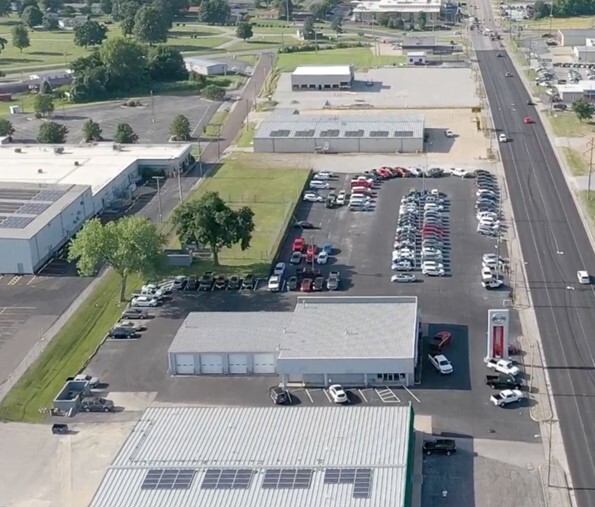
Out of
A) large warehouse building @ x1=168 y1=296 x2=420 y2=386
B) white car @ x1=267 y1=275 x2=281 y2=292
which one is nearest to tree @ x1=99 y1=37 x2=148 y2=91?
white car @ x1=267 y1=275 x2=281 y2=292

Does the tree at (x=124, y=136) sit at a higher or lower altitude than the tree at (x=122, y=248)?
lower

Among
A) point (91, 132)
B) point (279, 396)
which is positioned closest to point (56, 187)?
point (91, 132)

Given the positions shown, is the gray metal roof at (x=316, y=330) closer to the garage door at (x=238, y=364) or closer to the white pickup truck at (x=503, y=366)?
the garage door at (x=238, y=364)

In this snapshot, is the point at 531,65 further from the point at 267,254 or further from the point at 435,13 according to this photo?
the point at 267,254

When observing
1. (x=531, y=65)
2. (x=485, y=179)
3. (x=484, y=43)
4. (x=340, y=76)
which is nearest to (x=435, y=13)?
(x=484, y=43)

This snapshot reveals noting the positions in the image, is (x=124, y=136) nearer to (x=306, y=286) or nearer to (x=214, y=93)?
(x=214, y=93)

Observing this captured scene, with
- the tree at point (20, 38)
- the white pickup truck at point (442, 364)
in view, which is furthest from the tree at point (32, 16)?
the white pickup truck at point (442, 364)

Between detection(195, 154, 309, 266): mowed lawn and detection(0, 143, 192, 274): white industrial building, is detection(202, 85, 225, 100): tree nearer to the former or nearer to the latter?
detection(0, 143, 192, 274): white industrial building
